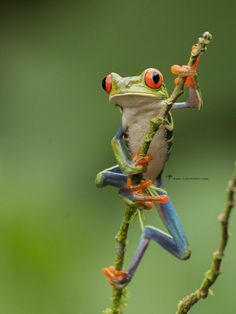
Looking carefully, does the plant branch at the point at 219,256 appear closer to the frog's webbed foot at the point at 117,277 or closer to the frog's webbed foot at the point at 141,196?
the frog's webbed foot at the point at 117,277

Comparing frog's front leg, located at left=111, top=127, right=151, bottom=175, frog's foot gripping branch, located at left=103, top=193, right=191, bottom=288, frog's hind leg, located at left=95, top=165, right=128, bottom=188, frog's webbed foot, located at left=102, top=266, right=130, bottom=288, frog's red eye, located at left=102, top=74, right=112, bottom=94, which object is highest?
frog's red eye, located at left=102, top=74, right=112, bottom=94

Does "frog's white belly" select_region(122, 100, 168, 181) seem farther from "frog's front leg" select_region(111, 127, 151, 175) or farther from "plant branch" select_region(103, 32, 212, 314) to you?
"plant branch" select_region(103, 32, 212, 314)

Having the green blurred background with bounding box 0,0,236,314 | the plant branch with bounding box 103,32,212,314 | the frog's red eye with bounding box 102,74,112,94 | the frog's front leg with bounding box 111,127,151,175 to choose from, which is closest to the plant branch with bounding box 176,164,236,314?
the plant branch with bounding box 103,32,212,314

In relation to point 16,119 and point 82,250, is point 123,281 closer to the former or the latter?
point 82,250

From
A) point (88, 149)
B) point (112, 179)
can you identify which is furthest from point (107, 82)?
point (88, 149)

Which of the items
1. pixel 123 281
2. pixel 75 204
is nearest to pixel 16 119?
pixel 75 204

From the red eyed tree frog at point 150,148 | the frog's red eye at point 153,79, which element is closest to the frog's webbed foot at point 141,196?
the red eyed tree frog at point 150,148
